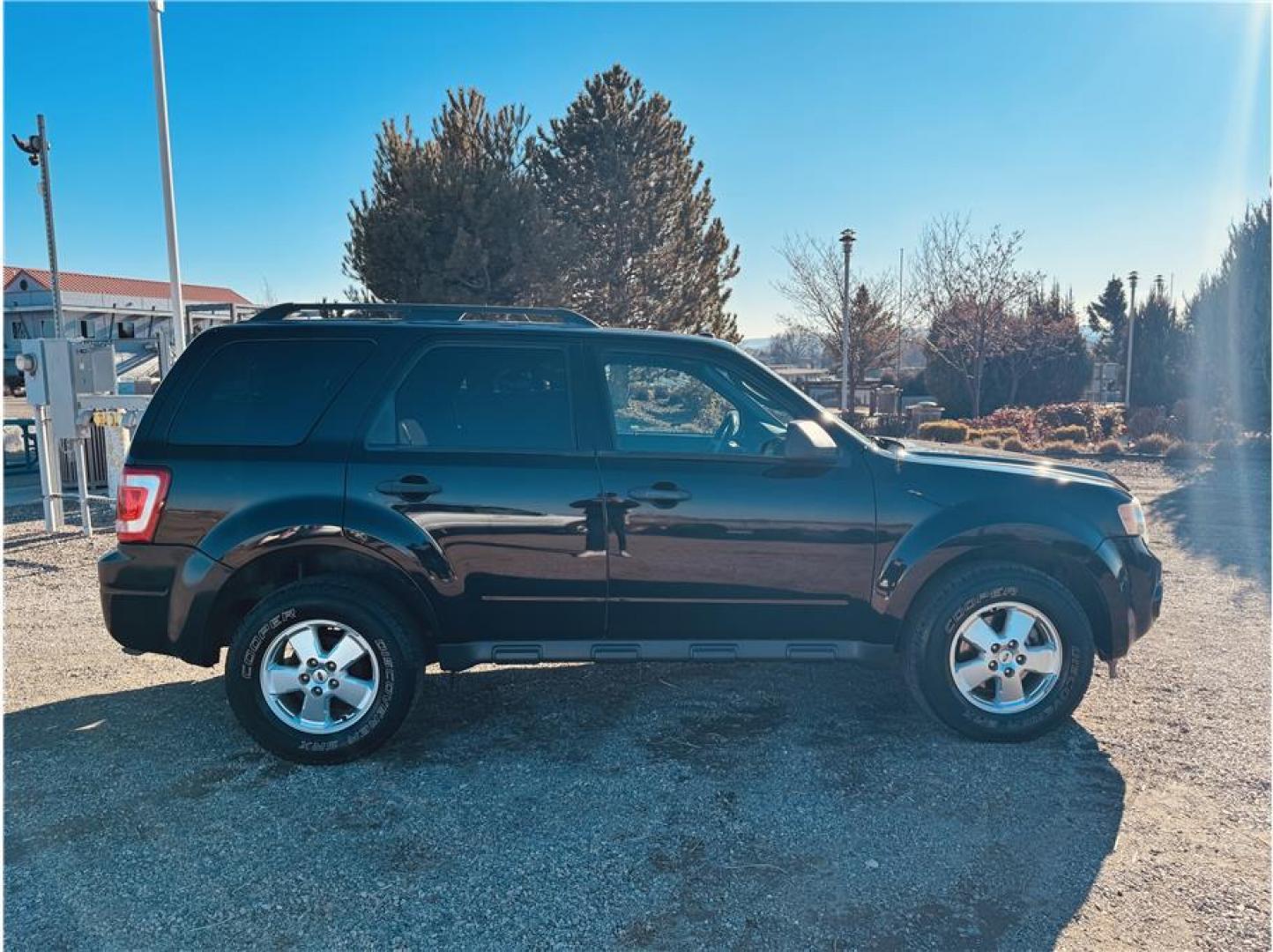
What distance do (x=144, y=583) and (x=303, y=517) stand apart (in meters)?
0.77

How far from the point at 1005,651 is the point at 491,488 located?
2414mm

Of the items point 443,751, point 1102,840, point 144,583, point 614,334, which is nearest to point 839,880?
point 1102,840

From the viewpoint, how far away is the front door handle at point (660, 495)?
3.79 metres

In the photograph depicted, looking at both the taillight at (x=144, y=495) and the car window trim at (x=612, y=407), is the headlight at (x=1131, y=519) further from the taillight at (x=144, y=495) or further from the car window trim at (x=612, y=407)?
the taillight at (x=144, y=495)

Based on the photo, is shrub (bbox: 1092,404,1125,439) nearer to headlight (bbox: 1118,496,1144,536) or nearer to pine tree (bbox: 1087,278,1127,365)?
pine tree (bbox: 1087,278,1127,365)

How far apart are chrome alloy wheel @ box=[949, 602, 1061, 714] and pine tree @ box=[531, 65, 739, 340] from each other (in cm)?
1557

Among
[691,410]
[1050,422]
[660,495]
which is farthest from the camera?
[1050,422]

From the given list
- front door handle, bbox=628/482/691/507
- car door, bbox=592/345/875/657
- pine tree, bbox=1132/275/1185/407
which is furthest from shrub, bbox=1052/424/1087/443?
front door handle, bbox=628/482/691/507

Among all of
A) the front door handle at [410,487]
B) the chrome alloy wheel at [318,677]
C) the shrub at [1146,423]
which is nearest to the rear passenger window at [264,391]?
the front door handle at [410,487]

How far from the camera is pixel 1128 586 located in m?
3.95

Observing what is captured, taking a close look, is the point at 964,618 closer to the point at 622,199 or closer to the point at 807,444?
the point at 807,444

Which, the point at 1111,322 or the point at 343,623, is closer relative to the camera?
the point at 343,623

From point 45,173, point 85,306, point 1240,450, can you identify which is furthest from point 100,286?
point 1240,450

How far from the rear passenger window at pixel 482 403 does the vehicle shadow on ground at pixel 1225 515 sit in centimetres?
645
